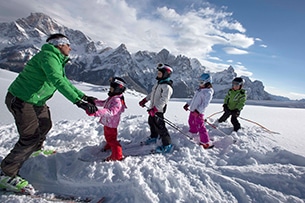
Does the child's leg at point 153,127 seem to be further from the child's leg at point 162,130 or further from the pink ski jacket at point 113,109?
the pink ski jacket at point 113,109

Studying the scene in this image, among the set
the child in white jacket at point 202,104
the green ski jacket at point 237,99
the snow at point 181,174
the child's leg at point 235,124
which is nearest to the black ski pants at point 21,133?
the snow at point 181,174

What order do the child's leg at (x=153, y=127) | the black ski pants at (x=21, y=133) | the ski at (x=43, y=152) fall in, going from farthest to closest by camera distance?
the child's leg at (x=153, y=127) < the ski at (x=43, y=152) < the black ski pants at (x=21, y=133)

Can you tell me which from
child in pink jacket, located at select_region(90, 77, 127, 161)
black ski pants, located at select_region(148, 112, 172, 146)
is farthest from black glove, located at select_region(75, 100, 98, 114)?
black ski pants, located at select_region(148, 112, 172, 146)

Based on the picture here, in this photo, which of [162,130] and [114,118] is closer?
[114,118]

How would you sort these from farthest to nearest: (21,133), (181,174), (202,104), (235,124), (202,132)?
1. (235,124)
2. (202,104)
3. (202,132)
4. (181,174)
5. (21,133)

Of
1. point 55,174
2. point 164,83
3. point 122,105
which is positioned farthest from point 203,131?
point 55,174

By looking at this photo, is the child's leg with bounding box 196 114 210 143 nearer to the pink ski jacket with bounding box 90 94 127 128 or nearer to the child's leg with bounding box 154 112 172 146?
the child's leg with bounding box 154 112 172 146

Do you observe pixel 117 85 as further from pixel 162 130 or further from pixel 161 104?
pixel 162 130

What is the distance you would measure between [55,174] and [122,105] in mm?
1818

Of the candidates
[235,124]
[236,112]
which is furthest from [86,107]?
[236,112]

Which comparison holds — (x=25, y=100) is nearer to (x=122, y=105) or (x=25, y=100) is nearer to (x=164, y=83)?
(x=122, y=105)

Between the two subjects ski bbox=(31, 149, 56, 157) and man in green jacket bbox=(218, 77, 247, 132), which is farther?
man in green jacket bbox=(218, 77, 247, 132)

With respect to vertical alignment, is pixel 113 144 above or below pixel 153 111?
below

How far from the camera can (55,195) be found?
3.66 m
